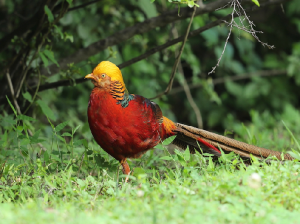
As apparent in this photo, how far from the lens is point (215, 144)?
3320 millimetres

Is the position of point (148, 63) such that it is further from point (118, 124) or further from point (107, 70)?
point (118, 124)

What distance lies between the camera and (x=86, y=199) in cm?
235

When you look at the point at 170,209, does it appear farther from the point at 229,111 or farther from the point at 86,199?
the point at 229,111

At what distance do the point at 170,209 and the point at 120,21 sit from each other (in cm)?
410

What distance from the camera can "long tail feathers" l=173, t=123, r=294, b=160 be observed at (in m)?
3.20

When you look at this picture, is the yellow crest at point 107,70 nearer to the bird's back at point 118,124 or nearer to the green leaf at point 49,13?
the bird's back at point 118,124

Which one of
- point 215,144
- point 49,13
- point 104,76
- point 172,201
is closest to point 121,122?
point 104,76

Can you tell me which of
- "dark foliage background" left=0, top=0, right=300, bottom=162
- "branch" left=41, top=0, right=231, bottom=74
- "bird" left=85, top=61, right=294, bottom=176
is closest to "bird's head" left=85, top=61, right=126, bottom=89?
"bird" left=85, top=61, right=294, bottom=176

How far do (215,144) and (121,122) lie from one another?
903 mm

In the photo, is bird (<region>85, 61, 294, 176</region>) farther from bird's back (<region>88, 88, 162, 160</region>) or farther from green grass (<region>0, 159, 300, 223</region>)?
green grass (<region>0, 159, 300, 223</region>)

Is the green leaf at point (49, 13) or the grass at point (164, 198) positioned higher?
the green leaf at point (49, 13)

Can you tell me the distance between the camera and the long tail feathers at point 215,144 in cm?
320

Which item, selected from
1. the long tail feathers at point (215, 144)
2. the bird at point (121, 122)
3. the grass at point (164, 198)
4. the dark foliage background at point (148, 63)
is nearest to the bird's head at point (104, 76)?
the bird at point (121, 122)

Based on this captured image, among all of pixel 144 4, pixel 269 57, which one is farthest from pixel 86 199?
pixel 269 57
